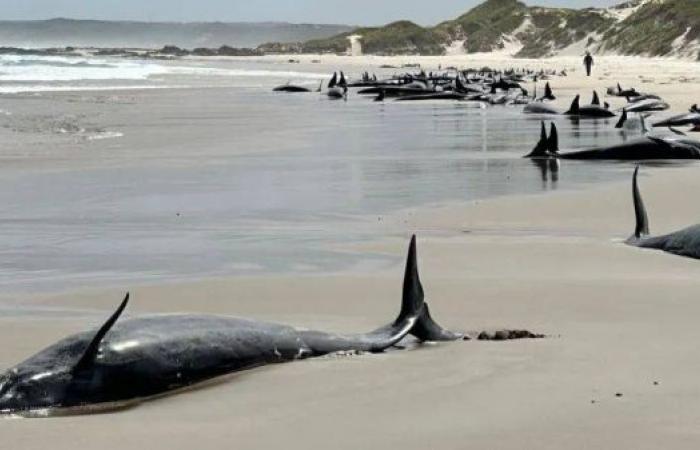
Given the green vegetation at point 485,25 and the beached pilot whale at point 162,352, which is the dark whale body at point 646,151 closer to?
the beached pilot whale at point 162,352

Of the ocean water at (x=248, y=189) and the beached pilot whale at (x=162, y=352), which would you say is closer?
the beached pilot whale at (x=162, y=352)

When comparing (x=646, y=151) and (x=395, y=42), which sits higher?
(x=646, y=151)

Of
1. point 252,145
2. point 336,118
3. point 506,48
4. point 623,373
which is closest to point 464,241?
point 623,373

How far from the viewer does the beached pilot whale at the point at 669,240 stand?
24.8 feet

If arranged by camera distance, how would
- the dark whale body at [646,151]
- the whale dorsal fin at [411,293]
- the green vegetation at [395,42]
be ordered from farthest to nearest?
the green vegetation at [395,42]
the dark whale body at [646,151]
the whale dorsal fin at [411,293]

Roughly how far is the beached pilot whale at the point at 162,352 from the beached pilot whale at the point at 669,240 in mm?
2655

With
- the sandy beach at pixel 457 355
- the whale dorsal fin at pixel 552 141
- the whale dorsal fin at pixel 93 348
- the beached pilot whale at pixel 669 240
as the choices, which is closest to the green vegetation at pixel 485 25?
the whale dorsal fin at pixel 552 141

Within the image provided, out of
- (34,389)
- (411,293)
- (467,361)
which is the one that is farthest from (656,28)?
(34,389)

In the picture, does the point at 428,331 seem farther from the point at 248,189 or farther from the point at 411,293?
the point at 248,189

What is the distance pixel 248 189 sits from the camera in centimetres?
1164

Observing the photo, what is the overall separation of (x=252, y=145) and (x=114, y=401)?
496 inches

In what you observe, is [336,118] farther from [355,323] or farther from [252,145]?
[355,323]

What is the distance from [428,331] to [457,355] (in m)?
0.36

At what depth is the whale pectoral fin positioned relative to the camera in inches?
215
